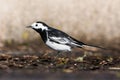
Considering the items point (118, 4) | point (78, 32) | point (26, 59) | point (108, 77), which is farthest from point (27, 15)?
point (108, 77)

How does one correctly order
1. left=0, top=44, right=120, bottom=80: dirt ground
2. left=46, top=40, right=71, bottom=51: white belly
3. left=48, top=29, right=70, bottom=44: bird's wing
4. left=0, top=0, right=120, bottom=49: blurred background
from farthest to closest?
left=0, top=0, right=120, bottom=49: blurred background → left=48, top=29, right=70, bottom=44: bird's wing → left=46, top=40, right=71, bottom=51: white belly → left=0, top=44, right=120, bottom=80: dirt ground

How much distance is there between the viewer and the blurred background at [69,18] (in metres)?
15.8

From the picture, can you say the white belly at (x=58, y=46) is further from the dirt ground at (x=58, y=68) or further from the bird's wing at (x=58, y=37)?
the dirt ground at (x=58, y=68)

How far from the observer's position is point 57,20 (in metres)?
15.9

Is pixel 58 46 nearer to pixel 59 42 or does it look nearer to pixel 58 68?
pixel 59 42

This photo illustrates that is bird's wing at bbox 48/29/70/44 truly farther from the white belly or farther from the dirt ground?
the dirt ground

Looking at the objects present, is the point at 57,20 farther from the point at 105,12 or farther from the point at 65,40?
the point at 65,40

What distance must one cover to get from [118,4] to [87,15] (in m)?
0.90

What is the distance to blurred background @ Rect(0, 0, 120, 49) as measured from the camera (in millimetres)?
15781

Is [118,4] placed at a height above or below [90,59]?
above

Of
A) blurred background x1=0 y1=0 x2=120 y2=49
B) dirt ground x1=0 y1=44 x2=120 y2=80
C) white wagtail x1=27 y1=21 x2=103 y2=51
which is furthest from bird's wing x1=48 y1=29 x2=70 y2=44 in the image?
blurred background x1=0 y1=0 x2=120 y2=49

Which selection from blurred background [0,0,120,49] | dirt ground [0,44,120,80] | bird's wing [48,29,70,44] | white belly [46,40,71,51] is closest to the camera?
dirt ground [0,44,120,80]

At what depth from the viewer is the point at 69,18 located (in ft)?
52.5

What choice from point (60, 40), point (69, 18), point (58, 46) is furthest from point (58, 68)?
point (69, 18)
